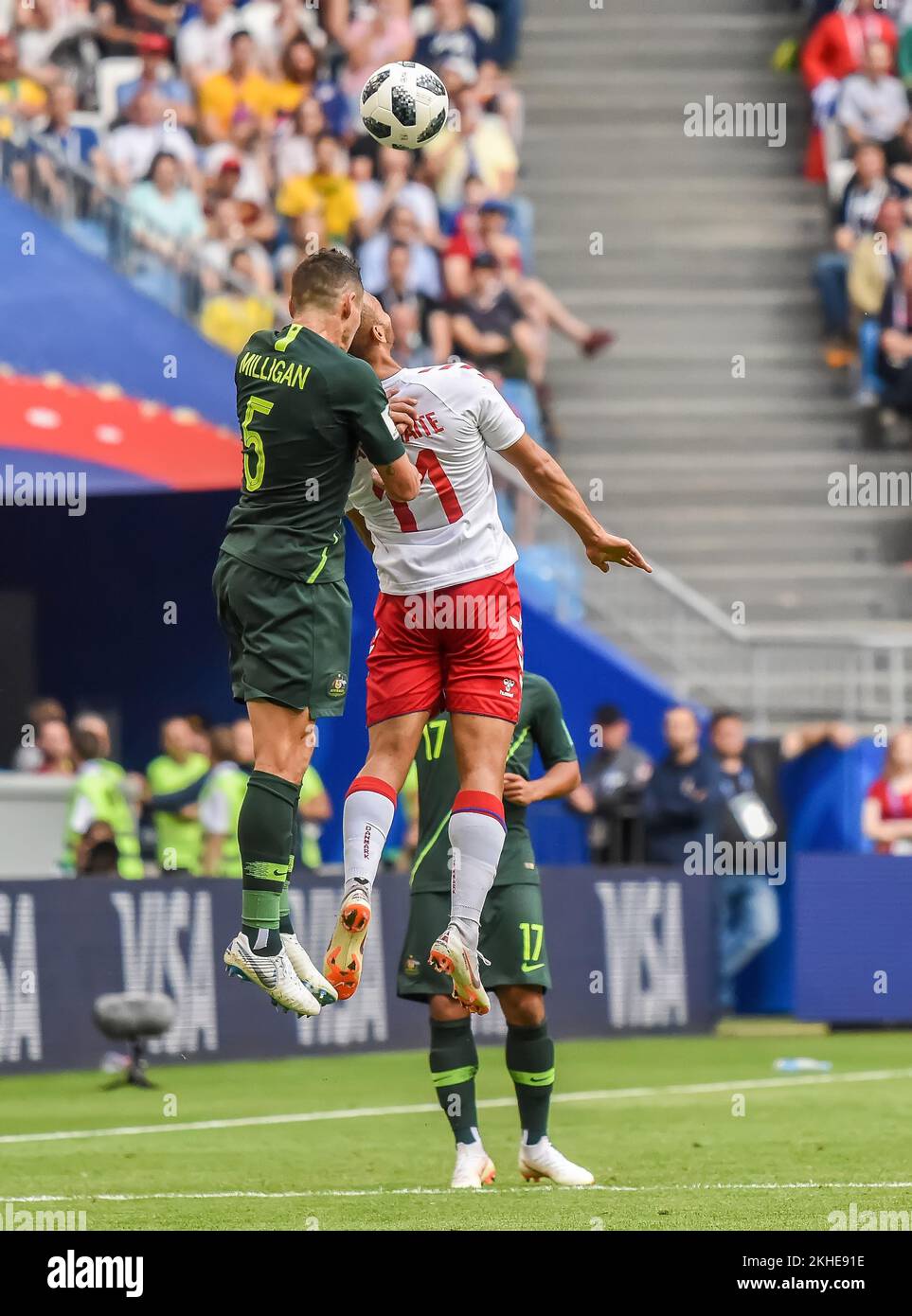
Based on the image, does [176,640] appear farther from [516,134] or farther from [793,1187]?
[793,1187]

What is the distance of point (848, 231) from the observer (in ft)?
77.4

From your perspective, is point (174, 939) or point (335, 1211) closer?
point (335, 1211)

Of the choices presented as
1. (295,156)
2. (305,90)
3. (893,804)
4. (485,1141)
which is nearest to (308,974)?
(485,1141)

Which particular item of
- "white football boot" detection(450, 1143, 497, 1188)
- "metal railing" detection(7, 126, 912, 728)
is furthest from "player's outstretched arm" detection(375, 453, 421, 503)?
"metal railing" detection(7, 126, 912, 728)

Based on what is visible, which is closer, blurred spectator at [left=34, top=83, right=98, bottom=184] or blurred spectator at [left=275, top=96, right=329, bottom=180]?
blurred spectator at [left=34, top=83, right=98, bottom=184]

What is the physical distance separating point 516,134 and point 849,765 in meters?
8.31

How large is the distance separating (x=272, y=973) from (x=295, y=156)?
14.3m

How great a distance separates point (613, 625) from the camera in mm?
20547

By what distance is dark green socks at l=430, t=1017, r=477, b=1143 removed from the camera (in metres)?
10.2

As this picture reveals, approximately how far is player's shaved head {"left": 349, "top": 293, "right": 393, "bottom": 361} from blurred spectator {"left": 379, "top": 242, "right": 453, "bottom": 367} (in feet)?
37.2

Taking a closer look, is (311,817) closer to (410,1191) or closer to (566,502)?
(410,1191)

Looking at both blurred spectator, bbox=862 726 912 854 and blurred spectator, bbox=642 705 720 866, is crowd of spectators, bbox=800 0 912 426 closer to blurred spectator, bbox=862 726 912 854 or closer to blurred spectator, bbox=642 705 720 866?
blurred spectator, bbox=862 726 912 854
